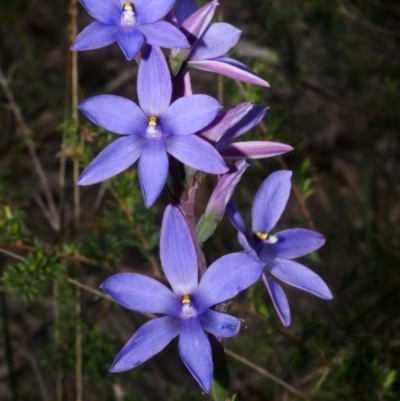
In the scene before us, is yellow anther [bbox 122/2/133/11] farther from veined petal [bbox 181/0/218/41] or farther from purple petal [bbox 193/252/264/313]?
purple petal [bbox 193/252/264/313]

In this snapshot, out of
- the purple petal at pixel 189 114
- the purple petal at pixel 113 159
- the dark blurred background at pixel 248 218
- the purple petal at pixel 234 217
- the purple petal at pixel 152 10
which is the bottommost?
the dark blurred background at pixel 248 218

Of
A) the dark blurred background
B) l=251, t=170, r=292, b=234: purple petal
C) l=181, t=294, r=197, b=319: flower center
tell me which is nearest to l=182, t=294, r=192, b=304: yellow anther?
l=181, t=294, r=197, b=319: flower center

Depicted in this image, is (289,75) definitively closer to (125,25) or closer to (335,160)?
(335,160)

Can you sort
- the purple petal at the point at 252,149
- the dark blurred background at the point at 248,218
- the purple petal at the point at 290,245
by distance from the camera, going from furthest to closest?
the dark blurred background at the point at 248,218
the purple petal at the point at 290,245
the purple petal at the point at 252,149

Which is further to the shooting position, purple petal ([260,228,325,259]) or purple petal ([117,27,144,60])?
purple petal ([260,228,325,259])

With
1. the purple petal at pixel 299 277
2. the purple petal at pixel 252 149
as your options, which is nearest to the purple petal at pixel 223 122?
the purple petal at pixel 252 149

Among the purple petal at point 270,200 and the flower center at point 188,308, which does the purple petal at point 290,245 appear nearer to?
the purple petal at point 270,200

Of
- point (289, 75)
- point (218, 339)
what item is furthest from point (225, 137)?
point (289, 75)
